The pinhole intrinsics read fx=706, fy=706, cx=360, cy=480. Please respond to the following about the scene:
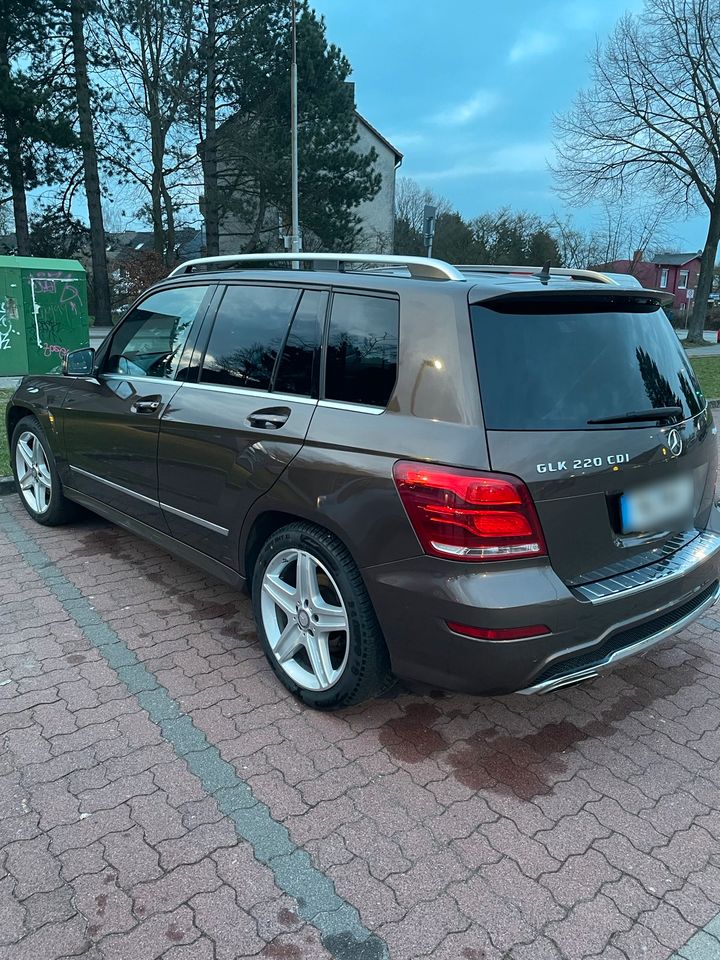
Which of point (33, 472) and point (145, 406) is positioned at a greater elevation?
point (145, 406)

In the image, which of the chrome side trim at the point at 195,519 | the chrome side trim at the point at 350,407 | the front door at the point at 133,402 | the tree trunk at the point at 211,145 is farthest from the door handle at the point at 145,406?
the tree trunk at the point at 211,145

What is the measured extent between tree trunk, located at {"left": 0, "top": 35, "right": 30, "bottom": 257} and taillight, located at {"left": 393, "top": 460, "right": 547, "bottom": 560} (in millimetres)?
24627

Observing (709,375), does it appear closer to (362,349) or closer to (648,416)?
(648,416)

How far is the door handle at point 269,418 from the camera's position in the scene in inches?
115

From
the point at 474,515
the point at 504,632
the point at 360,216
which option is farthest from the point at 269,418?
the point at 360,216

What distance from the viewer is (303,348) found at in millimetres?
2971

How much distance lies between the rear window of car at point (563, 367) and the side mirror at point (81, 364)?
9.31 ft

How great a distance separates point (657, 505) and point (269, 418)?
158 cm

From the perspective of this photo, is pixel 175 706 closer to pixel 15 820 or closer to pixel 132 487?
pixel 15 820

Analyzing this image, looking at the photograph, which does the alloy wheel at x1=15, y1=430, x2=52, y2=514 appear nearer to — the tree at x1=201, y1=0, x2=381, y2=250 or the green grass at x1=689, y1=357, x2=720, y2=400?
the green grass at x1=689, y1=357, x2=720, y2=400

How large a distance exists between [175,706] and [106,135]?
2765 centimetres

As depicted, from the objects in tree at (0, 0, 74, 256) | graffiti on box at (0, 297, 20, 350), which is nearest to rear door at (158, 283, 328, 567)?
graffiti on box at (0, 297, 20, 350)

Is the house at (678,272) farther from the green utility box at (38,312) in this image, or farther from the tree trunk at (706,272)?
the green utility box at (38,312)

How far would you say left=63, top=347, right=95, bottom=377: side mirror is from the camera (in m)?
4.38
